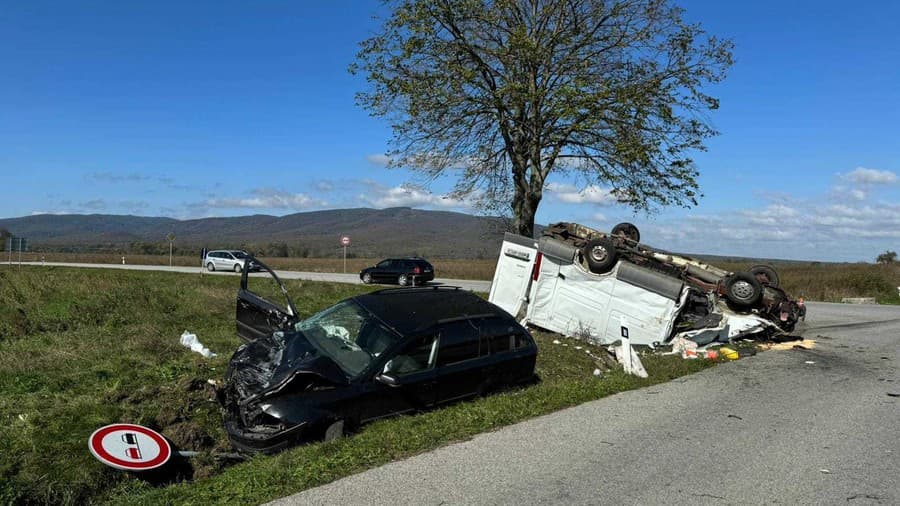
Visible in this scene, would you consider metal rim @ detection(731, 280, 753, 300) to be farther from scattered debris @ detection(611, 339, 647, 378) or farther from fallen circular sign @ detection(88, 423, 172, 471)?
fallen circular sign @ detection(88, 423, 172, 471)

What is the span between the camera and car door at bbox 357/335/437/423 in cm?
619

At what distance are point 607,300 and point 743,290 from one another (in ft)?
8.52

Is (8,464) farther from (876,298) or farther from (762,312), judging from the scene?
(876,298)

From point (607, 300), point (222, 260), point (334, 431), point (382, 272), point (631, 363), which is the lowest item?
Result: point (222, 260)

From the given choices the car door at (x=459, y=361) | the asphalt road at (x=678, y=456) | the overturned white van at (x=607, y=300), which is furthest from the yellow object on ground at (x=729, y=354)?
the car door at (x=459, y=361)

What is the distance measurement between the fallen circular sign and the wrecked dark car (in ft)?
2.15

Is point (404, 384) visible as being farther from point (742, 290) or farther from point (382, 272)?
point (382, 272)

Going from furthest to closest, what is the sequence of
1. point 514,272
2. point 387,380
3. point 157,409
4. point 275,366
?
point 514,272
point 157,409
point 275,366
point 387,380

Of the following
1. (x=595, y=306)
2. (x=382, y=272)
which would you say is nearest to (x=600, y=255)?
(x=595, y=306)

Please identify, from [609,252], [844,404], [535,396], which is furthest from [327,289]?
[844,404]

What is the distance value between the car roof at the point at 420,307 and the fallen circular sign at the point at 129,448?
2602 mm

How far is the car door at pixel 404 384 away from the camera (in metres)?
6.19


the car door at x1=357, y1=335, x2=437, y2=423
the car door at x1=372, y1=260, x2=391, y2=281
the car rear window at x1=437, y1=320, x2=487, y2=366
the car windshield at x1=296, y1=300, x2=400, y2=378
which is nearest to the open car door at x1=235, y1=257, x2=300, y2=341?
the car windshield at x1=296, y1=300, x2=400, y2=378

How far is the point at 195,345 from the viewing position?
37.1 ft
